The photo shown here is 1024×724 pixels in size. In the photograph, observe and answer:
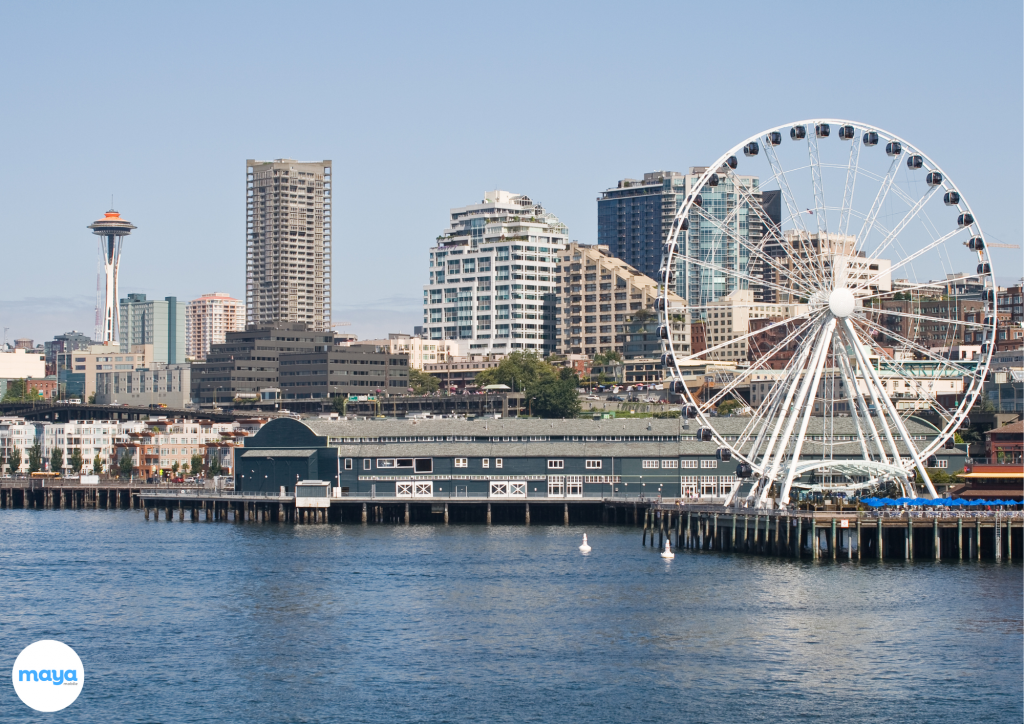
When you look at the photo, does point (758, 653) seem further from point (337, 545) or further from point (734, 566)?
point (337, 545)

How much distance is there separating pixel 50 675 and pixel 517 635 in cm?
1966

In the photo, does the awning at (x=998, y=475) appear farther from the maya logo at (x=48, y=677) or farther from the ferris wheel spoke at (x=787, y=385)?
the maya logo at (x=48, y=677)

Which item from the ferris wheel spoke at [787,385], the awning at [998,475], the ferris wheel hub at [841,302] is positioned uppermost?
the ferris wheel hub at [841,302]

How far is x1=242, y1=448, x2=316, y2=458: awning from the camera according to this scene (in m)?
143

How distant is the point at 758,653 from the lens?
65.5m

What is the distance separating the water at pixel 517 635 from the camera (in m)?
57.2

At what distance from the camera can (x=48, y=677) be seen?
200 ft

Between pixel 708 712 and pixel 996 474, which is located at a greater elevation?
pixel 996 474

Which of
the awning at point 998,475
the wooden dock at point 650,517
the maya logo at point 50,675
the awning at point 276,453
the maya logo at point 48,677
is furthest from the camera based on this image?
the awning at point 276,453

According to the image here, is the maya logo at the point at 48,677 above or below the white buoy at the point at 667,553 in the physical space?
below

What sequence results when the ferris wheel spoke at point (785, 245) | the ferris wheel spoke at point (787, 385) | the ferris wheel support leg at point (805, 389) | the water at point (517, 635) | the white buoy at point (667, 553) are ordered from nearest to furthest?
the water at point (517, 635), the white buoy at point (667, 553), the ferris wheel spoke at point (785, 245), the ferris wheel support leg at point (805, 389), the ferris wheel spoke at point (787, 385)

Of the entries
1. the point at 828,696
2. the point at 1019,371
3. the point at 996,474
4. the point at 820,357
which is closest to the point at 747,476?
the point at 820,357

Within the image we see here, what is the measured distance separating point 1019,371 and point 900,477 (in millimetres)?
85252

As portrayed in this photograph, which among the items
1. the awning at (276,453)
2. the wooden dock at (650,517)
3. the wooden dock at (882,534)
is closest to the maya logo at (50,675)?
the wooden dock at (882,534)
